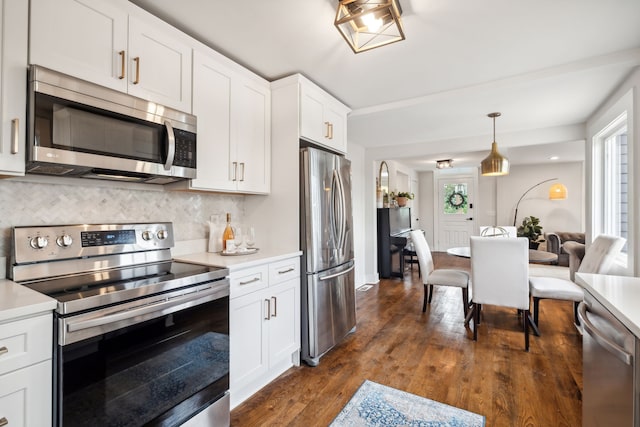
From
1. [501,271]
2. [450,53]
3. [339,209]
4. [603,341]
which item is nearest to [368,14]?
[450,53]

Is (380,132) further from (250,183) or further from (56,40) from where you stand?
(56,40)

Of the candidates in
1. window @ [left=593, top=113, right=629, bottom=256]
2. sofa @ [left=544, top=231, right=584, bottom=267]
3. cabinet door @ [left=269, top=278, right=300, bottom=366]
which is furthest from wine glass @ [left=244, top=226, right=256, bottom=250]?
sofa @ [left=544, top=231, right=584, bottom=267]

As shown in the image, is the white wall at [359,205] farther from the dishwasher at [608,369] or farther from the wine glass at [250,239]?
the dishwasher at [608,369]

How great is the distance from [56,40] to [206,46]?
0.85 meters

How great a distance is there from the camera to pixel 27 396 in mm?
1017

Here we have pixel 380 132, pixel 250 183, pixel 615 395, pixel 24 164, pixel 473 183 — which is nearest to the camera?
pixel 615 395

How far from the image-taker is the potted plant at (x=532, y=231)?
6912 millimetres

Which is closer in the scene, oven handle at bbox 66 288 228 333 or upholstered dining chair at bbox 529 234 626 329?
oven handle at bbox 66 288 228 333

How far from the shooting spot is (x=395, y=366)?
2.38 m

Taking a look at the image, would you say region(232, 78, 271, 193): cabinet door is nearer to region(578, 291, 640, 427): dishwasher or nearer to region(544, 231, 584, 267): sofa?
Result: region(578, 291, 640, 427): dishwasher

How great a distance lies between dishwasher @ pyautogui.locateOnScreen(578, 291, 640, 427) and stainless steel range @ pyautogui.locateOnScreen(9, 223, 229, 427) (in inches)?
66.6

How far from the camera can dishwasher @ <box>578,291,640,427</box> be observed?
98 cm

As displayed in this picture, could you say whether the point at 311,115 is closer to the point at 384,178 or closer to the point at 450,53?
the point at 450,53

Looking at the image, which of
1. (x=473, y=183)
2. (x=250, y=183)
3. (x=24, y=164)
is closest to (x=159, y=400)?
(x=24, y=164)
